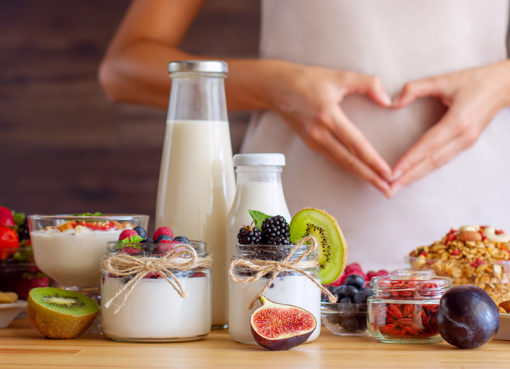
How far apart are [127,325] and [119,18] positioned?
303cm

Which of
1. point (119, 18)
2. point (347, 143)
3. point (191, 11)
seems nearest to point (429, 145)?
point (347, 143)

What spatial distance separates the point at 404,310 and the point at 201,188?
0.37 metres

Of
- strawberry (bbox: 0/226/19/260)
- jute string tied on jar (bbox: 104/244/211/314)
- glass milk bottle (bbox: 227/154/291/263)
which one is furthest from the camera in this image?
strawberry (bbox: 0/226/19/260)

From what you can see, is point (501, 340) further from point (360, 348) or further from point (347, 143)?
point (347, 143)

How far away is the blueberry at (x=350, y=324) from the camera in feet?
3.54

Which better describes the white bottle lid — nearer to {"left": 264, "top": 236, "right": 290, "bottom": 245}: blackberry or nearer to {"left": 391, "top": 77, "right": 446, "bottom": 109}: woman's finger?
{"left": 264, "top": 236, "right": 290, "bottom": 245}: blackberry

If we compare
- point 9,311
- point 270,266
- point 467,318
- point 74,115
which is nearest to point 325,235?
point 270,266

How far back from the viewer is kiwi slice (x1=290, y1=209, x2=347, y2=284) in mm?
1039

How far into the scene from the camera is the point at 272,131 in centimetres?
187

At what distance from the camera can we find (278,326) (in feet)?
3.09

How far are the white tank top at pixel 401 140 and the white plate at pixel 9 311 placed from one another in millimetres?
843

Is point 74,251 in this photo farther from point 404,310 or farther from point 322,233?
point 404,310

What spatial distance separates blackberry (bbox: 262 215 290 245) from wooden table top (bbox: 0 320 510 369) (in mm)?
147

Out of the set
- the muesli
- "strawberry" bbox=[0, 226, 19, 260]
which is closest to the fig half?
the muesli
